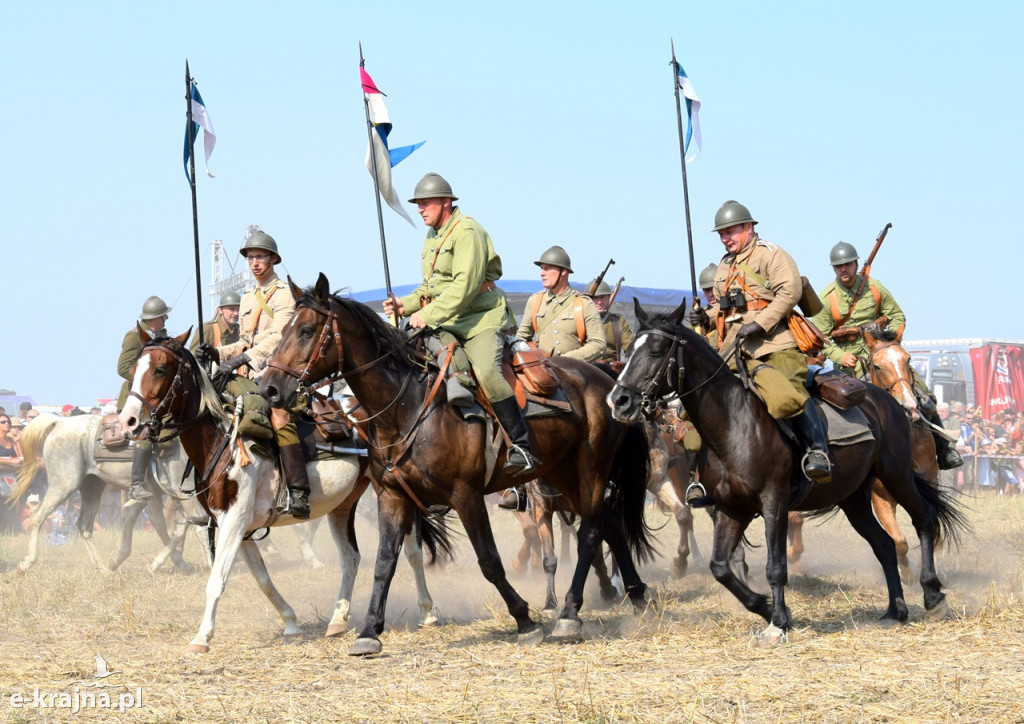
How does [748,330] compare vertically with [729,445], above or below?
above

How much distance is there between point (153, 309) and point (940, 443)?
884 cm

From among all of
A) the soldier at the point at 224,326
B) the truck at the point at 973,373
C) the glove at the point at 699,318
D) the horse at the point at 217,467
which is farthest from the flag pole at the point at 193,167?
the truck at the point at 973,373

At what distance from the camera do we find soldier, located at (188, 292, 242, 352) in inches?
516

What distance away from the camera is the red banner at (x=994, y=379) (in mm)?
26031

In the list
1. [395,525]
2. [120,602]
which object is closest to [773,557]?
[395,525]

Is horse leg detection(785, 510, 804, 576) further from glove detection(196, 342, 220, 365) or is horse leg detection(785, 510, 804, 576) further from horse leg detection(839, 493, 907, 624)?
glove detection(196, 342, 220, 365)

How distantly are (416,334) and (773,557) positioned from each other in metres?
3.05

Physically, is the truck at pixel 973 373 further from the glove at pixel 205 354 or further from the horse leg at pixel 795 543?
the glove at pixel 205 354

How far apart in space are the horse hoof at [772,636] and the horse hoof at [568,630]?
1.32 m

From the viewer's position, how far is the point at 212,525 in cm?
984

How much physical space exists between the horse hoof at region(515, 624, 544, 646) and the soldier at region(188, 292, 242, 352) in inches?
214

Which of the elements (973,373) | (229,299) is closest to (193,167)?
(229,299)

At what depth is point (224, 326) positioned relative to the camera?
13570mm

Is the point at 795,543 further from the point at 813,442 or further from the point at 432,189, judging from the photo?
the point at 432,189
